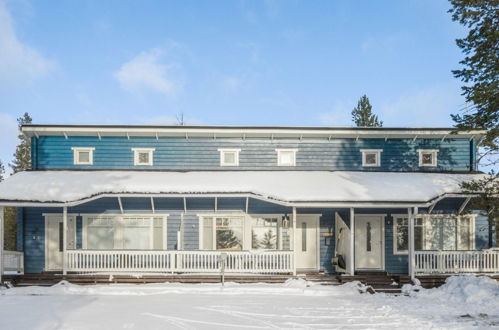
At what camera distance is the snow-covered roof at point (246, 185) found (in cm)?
1302

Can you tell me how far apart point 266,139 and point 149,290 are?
800 centimetres

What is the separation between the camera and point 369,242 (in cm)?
1492

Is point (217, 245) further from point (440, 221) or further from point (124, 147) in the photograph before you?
point (440, 221)

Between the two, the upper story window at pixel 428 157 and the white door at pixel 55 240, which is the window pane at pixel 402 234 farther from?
the white door at pixel 55 240

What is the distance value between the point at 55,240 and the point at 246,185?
8101 mm

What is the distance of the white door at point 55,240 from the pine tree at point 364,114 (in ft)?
85.2

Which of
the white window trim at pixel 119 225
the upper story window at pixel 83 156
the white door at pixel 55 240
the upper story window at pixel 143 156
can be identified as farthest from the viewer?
the upper story window at pixel 143 156

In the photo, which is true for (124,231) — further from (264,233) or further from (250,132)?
(250,132)

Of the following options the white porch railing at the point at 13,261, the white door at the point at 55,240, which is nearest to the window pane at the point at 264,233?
the white door at the point at 55,240

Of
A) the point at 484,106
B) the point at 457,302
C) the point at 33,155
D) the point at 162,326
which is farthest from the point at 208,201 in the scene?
the point at 484,106

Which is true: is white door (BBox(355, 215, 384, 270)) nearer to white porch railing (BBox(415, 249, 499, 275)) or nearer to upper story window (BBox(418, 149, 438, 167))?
white porch railing (BBox(415, 249, 499, 275))

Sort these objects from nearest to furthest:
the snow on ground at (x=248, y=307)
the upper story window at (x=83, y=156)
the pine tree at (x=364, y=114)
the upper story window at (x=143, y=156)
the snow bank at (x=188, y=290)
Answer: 1. the snow on ground at (x=248, y=307)
2. the snow bank at (x=188, y=290)
3. the upper story window at (x=83, y=156)
4. the upper story window at (x=143, y=156)
5. the pine tree at (x=364, y=114)

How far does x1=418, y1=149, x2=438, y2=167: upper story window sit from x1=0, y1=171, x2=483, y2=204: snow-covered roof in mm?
813

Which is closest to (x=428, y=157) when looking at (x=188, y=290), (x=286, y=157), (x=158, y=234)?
(x=286, y=157)
